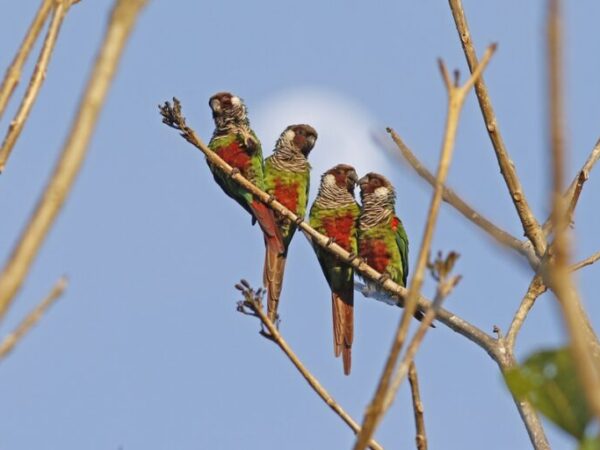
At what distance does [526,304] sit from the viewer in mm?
4477

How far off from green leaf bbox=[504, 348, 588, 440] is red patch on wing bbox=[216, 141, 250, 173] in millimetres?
7493

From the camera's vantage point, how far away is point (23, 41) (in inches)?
77.0

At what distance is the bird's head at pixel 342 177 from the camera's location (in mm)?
9492

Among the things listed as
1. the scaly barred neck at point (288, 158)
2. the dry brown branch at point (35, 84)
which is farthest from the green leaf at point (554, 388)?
the scaly barred neck at point (288, 158)

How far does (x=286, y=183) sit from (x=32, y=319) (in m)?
7.57

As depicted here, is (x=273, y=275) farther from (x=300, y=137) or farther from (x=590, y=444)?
(x=590, y=444)

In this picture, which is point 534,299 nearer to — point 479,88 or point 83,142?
point 479,88

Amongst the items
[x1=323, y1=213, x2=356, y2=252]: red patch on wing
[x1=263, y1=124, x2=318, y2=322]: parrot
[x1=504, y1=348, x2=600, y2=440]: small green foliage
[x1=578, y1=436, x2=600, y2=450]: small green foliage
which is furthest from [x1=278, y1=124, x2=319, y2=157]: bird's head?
[x1=578, y1=436, x2=600, y2=450]: small green foliage

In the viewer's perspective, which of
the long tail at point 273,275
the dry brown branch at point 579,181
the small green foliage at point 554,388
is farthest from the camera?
the long tail at point 273,275

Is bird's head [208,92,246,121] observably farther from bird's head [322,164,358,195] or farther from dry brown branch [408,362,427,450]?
dry brown branch [408,362,427,450]

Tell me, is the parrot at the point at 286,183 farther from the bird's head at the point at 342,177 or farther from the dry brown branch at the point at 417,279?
the dry brown branch at the point at 417,279

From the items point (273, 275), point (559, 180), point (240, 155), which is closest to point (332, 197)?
point (240, 155)

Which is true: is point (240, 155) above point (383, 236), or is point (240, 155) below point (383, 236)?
above

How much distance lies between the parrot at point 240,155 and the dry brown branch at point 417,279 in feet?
22.8
